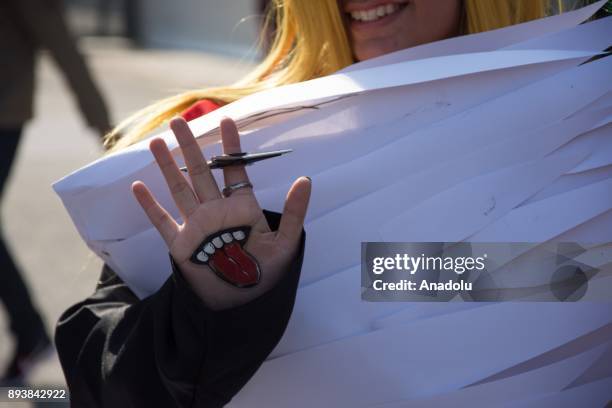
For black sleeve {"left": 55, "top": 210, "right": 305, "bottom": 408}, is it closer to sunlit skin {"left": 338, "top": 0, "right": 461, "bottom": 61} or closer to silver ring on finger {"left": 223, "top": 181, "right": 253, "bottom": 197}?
silver ring on finger {"left": 223, "top": 181, "right": 253, "bottom": 197}

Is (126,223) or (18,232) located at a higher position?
(126,223)

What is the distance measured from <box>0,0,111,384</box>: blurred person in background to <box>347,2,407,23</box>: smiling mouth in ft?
6.65

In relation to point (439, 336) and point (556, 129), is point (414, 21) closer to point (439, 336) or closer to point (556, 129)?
point (556, 129)

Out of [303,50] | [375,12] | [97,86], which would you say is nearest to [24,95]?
[97,86]

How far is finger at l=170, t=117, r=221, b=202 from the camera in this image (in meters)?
1.35

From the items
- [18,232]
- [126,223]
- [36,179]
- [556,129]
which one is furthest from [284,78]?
[36,179]

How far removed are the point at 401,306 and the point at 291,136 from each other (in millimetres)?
331

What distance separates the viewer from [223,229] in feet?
4.35

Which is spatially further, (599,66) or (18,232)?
(18,232)

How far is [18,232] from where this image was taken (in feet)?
18.5

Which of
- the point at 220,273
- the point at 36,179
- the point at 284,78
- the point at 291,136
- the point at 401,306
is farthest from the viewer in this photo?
the point at 36,179

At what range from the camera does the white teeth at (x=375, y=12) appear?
1.77 m
